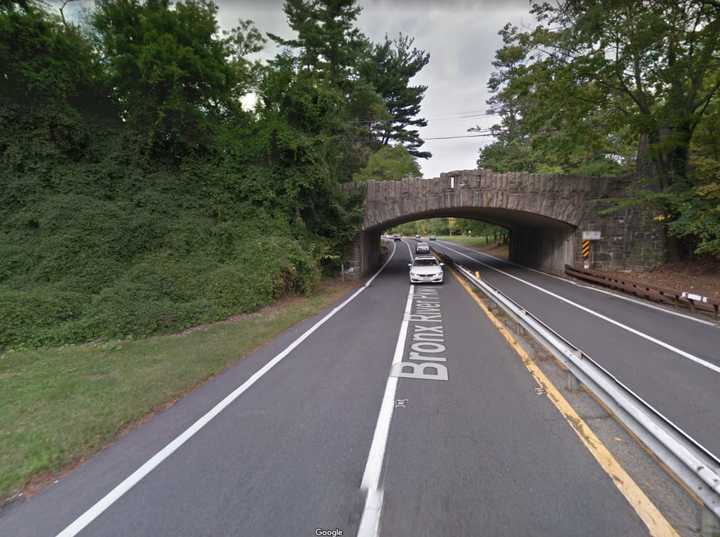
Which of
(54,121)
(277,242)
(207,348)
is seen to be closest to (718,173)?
(277,242)

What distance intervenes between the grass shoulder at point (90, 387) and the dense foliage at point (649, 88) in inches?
604

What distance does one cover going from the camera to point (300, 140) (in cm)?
1295

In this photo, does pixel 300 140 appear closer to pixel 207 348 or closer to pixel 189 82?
pixel 189 82

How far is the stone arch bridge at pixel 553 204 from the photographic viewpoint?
15.8 metres

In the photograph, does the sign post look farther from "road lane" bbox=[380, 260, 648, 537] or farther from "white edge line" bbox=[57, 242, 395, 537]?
"white edge line" bbox=[57, 242, 395, 537]

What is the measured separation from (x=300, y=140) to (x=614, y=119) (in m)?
14.1

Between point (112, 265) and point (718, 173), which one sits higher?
point (718, 173)

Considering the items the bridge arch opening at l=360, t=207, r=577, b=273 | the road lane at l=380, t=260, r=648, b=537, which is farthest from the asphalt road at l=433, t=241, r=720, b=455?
the bridge arch opening at l=360, t=207, r=577, b=273

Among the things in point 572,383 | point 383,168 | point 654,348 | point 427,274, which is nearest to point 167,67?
point 427,274

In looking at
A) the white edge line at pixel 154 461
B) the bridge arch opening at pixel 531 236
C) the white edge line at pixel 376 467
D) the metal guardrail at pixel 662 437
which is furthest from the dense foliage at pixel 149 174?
the metal guardrail at pixel 662 437

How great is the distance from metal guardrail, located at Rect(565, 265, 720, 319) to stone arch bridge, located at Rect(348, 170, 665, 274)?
2904 mm

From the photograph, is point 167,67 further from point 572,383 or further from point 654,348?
point 654,348

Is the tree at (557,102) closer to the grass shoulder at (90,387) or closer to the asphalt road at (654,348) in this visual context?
the asphalt road at (654,348)

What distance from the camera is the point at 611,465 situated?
276 centimetres
